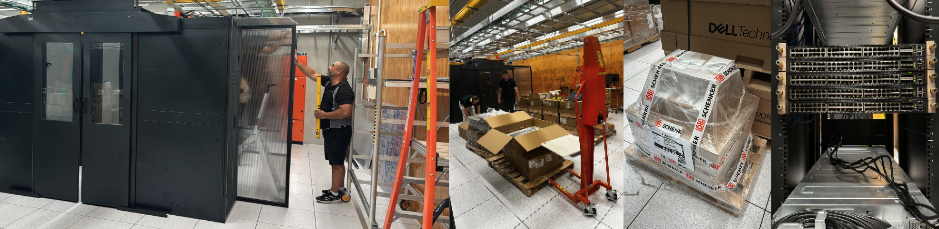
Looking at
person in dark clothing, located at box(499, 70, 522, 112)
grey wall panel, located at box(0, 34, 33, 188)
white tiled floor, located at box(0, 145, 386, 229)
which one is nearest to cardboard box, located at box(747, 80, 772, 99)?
person in dark clothing, located at box(499, 70, 522, 112)

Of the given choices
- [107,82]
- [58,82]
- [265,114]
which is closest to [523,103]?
[265,114]

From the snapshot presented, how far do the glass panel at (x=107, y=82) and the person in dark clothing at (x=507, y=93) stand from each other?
2.31 metres

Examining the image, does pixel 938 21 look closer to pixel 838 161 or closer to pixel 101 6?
pixel 838 161

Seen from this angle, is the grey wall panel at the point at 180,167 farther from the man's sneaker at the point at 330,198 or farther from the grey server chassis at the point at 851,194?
the grey server chassis at the point at 851,194

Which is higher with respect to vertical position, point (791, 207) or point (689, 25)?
point (689, 25)

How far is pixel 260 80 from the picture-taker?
1.58 meters

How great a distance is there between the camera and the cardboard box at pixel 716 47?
43.9 inches

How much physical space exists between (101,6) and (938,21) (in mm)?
4185

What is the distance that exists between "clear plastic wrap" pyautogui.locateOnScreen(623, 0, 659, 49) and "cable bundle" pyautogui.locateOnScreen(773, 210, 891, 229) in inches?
49.8

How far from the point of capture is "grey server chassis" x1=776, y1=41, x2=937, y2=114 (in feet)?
4.93

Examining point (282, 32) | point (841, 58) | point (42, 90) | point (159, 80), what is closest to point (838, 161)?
point (841, 58)

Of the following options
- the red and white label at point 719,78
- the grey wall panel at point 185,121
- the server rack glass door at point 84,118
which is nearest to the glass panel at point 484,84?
the red and white label at point 719,78

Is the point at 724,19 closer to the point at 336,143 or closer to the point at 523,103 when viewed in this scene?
the point at 523,103

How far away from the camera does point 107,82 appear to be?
198 cm
